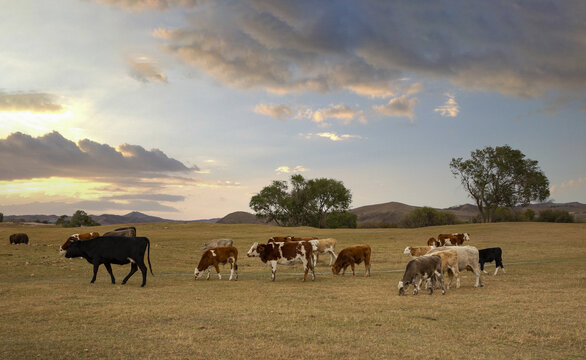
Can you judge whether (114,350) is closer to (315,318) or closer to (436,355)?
(315,318)

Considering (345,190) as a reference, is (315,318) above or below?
below

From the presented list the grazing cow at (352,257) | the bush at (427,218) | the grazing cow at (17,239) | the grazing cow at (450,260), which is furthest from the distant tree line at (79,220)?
the grazing cow at (450,260)

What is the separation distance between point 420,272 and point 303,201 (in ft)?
327

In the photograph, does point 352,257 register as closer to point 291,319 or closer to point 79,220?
point 291,319

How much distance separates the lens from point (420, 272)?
53.6ft

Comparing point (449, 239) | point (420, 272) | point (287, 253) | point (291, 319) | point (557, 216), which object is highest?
point (557, 216)

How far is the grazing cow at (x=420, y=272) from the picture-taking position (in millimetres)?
16141

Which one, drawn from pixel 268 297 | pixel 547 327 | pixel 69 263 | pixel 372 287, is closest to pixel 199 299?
pixel 268 297

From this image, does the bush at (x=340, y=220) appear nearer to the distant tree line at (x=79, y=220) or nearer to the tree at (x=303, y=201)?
the tree at (x=303, y=201)

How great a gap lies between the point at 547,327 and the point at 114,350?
1038 centimetres

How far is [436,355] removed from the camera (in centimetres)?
865

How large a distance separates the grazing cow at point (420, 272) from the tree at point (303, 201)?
A: 320 feet

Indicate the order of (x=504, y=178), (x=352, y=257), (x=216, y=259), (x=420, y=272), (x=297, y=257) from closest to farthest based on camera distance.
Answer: (x=420, y=272) → (x=297, y=257) → (x=216, y=259) → (x=352, y=257) → (x=504, y=178)

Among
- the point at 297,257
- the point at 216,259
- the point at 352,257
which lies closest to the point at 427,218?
the point at 352,257
